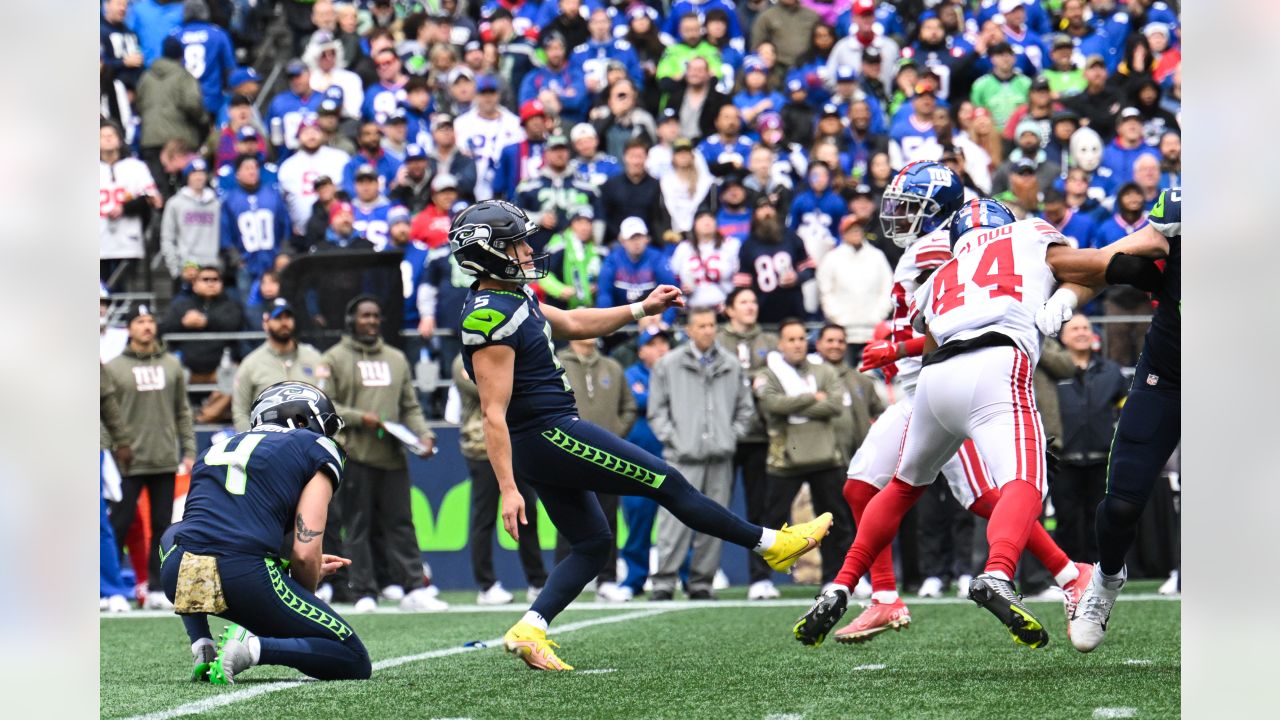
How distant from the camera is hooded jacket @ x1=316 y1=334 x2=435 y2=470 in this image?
12.3 meters

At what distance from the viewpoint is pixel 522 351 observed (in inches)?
276

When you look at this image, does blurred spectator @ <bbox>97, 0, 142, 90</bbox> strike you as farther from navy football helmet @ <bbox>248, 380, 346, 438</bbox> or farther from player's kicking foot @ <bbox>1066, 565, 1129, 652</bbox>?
player's kicking foot @ <bbox>1066, 565, 1129, 652</bbox>

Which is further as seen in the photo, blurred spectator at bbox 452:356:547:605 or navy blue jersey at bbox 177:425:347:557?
blurred spectator at bbox 452:356:547:605

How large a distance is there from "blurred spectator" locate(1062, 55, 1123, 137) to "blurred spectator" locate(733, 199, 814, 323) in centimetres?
397

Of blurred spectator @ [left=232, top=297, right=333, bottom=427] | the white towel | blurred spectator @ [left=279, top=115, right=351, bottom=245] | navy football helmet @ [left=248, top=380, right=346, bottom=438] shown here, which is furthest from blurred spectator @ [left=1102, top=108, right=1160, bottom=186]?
navy football helmet @ [left=248, top=380, right=346, bottom=438]

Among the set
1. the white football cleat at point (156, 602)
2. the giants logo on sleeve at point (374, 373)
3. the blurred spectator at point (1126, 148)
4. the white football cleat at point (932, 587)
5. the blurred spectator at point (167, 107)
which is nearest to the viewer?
the white football cleat at point (932, 587)

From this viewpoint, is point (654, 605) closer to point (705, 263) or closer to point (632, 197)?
point (705, 263)

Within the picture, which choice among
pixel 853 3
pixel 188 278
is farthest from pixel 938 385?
pixel 853 3

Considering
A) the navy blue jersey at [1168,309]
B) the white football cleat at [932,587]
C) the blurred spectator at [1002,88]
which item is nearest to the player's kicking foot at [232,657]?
the navy blue jersey at [1168,309]

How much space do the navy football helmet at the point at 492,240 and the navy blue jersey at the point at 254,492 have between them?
104 centimetres

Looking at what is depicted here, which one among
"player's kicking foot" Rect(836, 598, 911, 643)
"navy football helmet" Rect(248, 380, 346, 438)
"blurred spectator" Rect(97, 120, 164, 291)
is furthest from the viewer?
"blurred spectator" Rect(97, 120, 164, 291)

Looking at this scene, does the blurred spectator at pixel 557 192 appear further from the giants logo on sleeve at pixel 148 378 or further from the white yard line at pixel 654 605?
the white yard line at pixel 654 605

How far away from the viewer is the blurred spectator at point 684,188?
49.2 feet

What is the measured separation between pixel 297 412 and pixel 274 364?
5.83 meters
